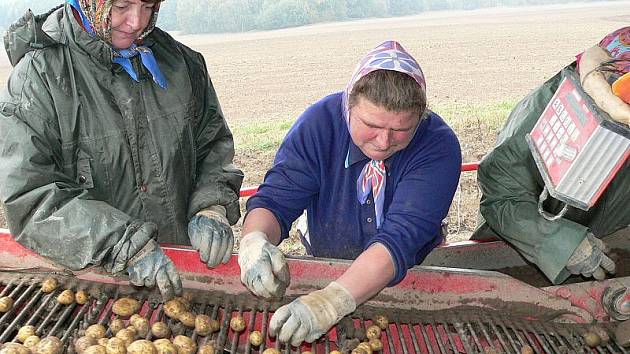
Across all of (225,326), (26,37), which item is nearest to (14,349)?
(225,326)

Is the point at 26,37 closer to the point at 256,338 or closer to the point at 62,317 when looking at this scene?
the point at 62,317

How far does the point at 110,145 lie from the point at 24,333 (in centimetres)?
73

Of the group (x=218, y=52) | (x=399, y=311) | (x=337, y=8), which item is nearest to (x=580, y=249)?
(x=399, y=311)

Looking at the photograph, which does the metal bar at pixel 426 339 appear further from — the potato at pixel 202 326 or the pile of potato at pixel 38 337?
the pile of potato at pixel 38 337

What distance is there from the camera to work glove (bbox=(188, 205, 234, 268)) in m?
2.29

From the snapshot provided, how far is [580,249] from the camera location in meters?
2.49

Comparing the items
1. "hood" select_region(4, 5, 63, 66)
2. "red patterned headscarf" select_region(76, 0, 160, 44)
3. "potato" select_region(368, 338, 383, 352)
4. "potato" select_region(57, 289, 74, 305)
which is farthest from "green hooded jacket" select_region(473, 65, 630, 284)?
"hood" select_region(4, 5, 63, 66)

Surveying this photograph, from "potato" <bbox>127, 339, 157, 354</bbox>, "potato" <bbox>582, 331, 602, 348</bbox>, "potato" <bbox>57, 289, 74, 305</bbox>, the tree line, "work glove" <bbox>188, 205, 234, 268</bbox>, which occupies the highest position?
"work glove" <bbox>188, 205, 234, 268</bbox>

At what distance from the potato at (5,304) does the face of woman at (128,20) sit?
101cm

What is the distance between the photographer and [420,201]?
91.4 inches

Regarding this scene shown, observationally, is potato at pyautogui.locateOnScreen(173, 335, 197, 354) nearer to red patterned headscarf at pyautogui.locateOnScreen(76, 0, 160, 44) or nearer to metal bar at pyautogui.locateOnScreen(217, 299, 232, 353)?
metal bar at pyautogui.locateOnScreen(217, 299, 232, 353)

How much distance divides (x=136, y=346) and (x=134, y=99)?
0.94 m

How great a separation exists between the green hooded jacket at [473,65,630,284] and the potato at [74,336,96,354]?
1.72m

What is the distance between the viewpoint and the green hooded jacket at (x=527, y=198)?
2.50 metres
